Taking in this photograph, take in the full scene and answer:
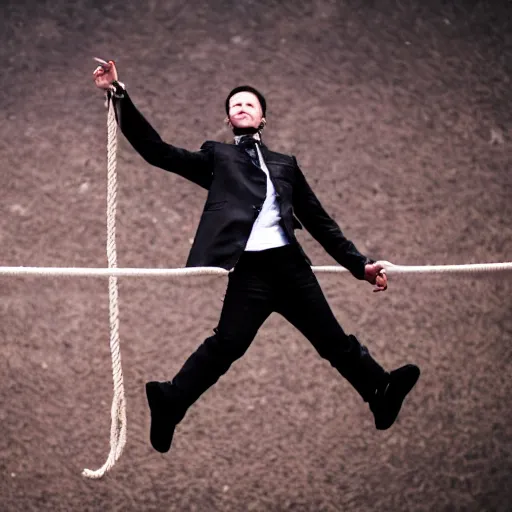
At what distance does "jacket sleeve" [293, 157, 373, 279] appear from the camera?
1.20 meters

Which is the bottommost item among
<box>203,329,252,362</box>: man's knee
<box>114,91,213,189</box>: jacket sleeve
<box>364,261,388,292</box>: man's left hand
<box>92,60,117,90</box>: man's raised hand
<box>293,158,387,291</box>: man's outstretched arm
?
<box>203,329,252,362</box>: man's knee

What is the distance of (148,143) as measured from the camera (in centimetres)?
107

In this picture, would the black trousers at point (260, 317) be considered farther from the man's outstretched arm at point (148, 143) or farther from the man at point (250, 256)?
the man's outstretched arm at point (148, 143)

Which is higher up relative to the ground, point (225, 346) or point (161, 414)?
point (225, 346)

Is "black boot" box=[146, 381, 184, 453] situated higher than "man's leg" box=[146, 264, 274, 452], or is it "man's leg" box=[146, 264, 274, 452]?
"man's leg" box=[146, 264, 274, 452]

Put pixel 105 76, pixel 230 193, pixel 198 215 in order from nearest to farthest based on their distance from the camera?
pixel 105 76 < pixel 230 193 < pixel 198 215

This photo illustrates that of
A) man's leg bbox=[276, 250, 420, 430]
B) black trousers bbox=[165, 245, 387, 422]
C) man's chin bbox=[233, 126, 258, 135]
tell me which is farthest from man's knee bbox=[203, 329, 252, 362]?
man's chin bbox=[233, 126, 258, 135]

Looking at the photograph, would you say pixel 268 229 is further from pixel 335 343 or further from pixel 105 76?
pixel 105 76

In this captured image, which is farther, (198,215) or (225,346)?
(198,215)

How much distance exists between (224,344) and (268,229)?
8.1 inches

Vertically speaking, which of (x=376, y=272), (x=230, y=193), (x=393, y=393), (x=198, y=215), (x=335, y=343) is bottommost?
(x=393, y=393)

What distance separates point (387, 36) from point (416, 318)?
932 mm

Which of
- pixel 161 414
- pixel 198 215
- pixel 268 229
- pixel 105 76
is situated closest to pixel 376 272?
pixel 268 229

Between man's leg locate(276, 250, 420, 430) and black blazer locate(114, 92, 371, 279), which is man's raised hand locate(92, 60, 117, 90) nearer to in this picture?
black blazer locate(114, 92, 371, 279)
